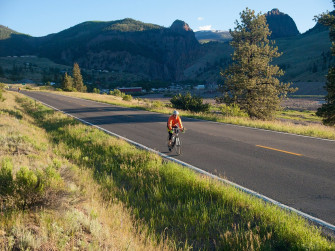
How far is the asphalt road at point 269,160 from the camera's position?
16.4ft

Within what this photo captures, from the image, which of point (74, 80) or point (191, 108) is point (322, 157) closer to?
point (191, 108)

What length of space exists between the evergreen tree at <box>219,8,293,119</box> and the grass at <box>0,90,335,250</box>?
1792 cm

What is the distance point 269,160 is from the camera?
295 inches

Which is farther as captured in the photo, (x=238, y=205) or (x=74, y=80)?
(x=74, y=80)

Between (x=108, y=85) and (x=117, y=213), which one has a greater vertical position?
(x=108, y=85)

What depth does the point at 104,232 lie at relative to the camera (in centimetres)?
328

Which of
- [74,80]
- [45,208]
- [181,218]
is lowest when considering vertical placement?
[181,218]

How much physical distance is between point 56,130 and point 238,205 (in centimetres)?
1092

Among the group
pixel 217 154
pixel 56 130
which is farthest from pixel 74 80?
pixel 217 154

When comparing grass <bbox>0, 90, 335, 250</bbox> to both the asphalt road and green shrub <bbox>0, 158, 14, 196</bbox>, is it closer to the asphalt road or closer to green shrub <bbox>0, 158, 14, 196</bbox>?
green shrub <bbox>0, 158, 14, 196</bbox>

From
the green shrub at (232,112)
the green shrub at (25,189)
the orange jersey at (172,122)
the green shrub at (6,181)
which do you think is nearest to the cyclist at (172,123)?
the orange jersey at (172,122)

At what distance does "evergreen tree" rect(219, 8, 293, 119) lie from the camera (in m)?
22.3

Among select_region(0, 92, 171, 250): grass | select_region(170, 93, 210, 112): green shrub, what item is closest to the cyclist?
select_region(0, 92, 171, 250): grass

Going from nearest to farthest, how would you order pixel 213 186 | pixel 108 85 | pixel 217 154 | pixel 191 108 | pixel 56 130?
pixel 213 186, pixel 217 154, pixel 56 130, pixel 191 108, pixel 108 85
